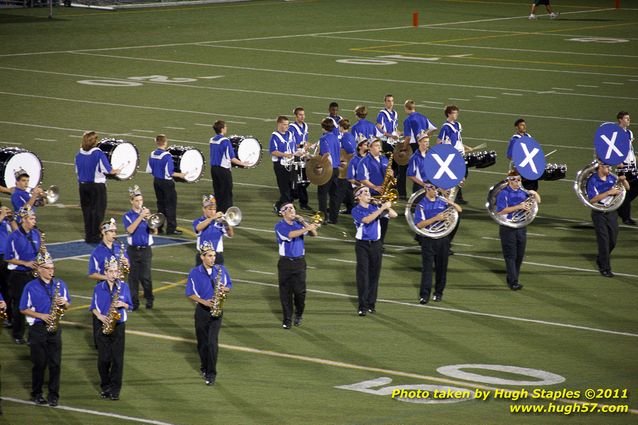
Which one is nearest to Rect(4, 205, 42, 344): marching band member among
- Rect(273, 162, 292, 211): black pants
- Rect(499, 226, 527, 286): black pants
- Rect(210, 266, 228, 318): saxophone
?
Rect(210, 266, 228, 318): saxophone

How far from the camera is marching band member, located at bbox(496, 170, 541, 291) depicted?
61.7 feet

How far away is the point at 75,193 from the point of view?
25.1 m

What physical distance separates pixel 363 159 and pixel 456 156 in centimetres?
208

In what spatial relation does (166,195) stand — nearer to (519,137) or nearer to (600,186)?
(519,137)

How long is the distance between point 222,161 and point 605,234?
21.1ft

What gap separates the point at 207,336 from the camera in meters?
14.9

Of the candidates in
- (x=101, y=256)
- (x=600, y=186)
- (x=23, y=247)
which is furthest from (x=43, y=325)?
(x=600, y=186)

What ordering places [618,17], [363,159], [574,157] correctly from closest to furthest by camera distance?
[363,159] → [574,157] → [618,17]

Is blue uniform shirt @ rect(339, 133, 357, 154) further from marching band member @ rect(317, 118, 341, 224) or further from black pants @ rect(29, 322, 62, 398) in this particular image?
black pants @ rect(29, 322, 62, 398)

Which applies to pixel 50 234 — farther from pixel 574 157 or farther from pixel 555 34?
pixel 555 34

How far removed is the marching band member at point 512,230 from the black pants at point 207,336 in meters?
5.46

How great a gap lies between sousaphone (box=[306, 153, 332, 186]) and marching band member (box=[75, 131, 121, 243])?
3331 mm

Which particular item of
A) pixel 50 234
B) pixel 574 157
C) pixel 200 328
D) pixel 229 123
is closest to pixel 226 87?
pixel 229 123

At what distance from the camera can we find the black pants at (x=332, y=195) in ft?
75.3
